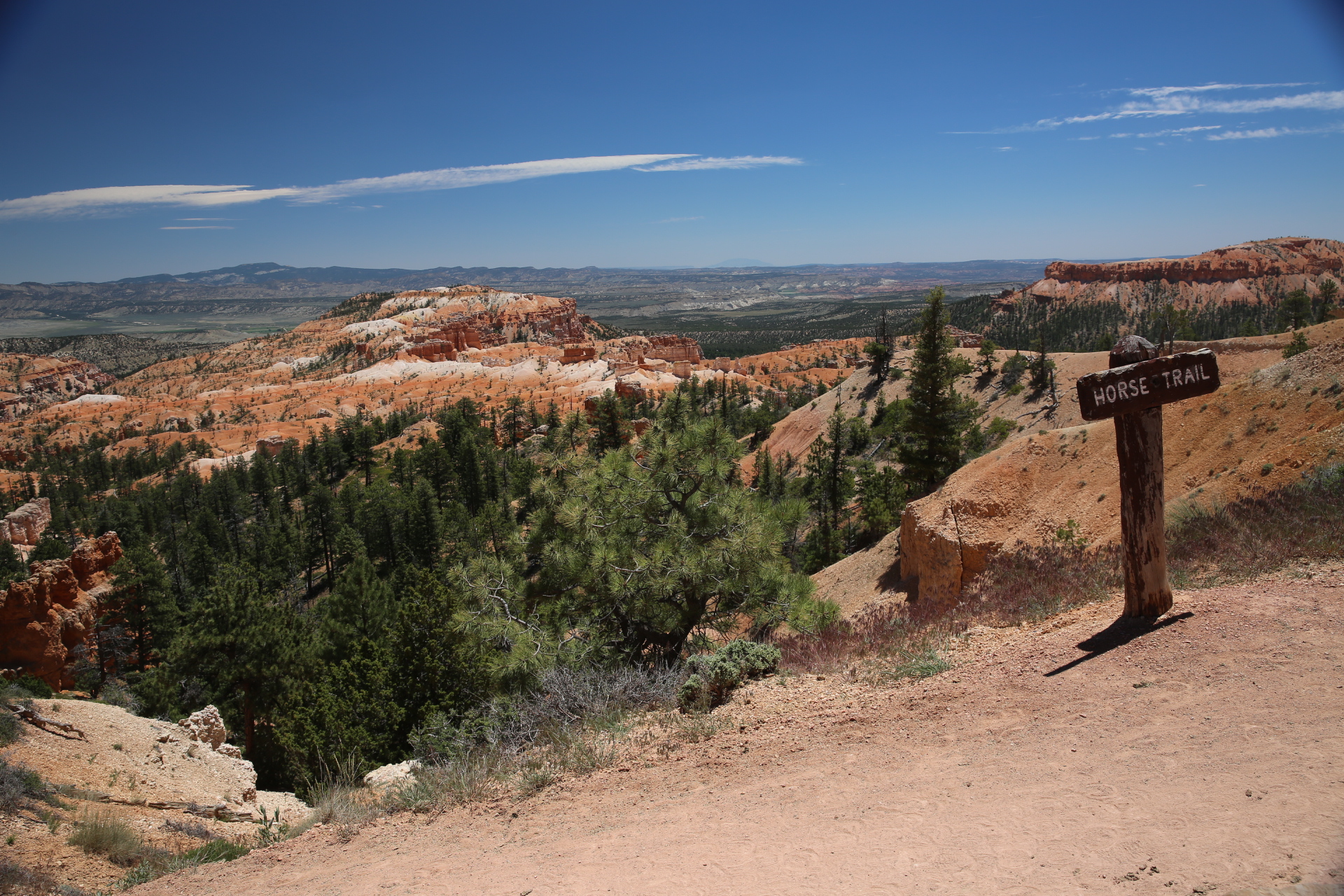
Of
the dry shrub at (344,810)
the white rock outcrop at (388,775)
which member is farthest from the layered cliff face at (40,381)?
the dry shrub at (344,810)

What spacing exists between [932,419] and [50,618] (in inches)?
1232

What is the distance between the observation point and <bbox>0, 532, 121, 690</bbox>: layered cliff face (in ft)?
69.7

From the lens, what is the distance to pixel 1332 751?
4379 millimetres

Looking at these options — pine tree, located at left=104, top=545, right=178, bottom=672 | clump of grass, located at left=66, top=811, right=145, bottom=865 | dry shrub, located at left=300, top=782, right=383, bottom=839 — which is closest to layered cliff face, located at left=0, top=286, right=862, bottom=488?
pine tree, located at left=104, top=545, right=178, bottom=672

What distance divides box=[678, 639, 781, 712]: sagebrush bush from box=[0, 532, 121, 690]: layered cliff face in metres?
24.9

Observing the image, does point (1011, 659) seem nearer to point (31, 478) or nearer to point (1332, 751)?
point (1332, 751)

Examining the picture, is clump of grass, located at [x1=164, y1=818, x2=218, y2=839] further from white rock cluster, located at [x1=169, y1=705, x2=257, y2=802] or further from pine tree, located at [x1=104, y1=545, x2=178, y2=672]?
pine tree, located at [x1=104, y1=545, x2=178, y2=672]

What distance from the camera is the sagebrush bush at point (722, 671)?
24.8ft

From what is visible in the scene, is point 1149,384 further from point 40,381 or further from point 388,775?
point 40,381

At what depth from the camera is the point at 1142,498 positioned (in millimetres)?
6965

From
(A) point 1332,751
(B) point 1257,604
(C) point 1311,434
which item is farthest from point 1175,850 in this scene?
(C) point 1311,434

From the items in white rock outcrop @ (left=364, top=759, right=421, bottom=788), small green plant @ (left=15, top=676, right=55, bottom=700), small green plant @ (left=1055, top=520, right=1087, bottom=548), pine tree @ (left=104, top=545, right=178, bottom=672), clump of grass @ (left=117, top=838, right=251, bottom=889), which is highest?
small green plant @ (left=1055, top=520, right=1087, bottom=548)

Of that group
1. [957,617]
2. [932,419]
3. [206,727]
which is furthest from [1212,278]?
[206,727]

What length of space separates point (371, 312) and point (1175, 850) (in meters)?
208
